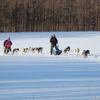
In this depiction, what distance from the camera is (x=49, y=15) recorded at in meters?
88.8

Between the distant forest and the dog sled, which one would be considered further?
the distant forest

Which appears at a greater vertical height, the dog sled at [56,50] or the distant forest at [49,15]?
the distant forest at [49,15]

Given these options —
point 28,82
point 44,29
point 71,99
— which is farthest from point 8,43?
point 44,29

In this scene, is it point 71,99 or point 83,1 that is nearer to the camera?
point 71,99

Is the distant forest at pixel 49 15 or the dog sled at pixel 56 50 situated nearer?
the dog sled at pixel 56 50

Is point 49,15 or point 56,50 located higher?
point 49,15

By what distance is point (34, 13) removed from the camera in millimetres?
89938

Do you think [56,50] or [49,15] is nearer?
[56,50]

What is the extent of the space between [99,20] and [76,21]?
629cm

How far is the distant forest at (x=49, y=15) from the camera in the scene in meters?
86.6

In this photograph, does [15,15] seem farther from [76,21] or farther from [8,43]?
[8,43]

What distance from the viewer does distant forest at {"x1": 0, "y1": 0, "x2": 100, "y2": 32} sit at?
86562mm

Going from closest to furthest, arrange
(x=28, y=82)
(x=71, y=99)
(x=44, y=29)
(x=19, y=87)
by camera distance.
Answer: (x=71, y=99), (x=19, y=87), (x=28, y=82), (x=44, y=29)

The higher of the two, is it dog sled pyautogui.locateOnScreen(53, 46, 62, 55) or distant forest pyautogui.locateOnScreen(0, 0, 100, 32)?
distant forest pyautogui.locateOnScreen(0, 0, 100, 32)
